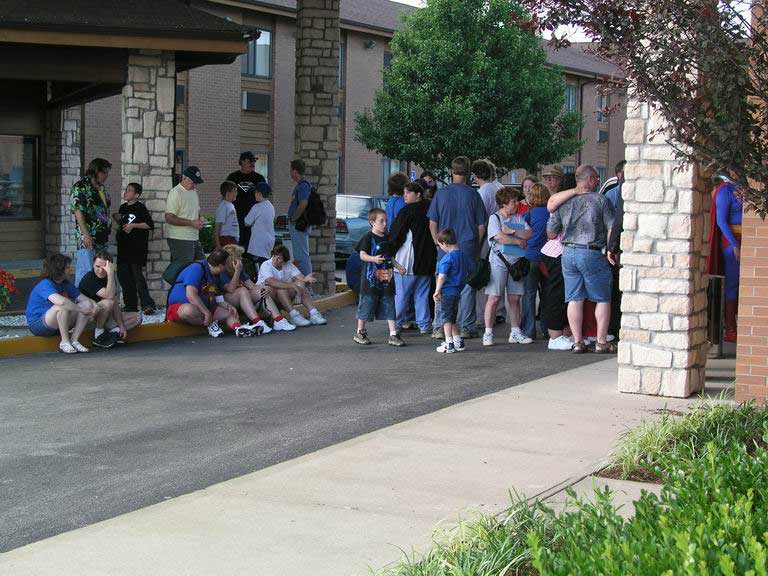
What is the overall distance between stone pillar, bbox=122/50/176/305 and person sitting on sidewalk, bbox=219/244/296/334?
188 centimetres

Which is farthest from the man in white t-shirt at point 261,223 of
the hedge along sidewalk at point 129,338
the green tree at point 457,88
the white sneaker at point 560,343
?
the green tree at point 457,88

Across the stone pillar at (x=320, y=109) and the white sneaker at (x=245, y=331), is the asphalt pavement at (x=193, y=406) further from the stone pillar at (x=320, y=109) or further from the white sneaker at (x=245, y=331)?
the stone pillar at (x=320, y=109)

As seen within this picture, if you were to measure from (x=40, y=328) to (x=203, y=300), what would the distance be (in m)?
2.05

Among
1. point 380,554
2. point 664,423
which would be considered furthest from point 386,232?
point 380,554

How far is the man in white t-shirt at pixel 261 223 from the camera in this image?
15.5m

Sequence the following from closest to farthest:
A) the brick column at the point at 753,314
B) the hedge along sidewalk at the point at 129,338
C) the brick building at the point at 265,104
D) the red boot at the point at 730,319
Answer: the brick column at the point at 753,314 → the hedge along sidewalk at the point at 129,338 → the red boot at the point at 730,319 → the brick building at the point at 265,104

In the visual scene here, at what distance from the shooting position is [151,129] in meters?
14.9

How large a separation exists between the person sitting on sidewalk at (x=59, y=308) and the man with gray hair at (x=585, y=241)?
4.99 meters

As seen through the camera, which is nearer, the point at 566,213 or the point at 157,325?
the point at 566,213

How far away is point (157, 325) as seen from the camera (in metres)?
13.1

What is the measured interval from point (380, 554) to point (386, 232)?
25.8 feet

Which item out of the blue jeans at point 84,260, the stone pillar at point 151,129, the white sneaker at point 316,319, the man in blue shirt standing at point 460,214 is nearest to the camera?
the man in blue shirt standing at point 460,214

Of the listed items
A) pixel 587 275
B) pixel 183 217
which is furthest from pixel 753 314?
pixel 183 217

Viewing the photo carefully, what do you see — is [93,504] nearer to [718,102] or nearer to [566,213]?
[718,102]
